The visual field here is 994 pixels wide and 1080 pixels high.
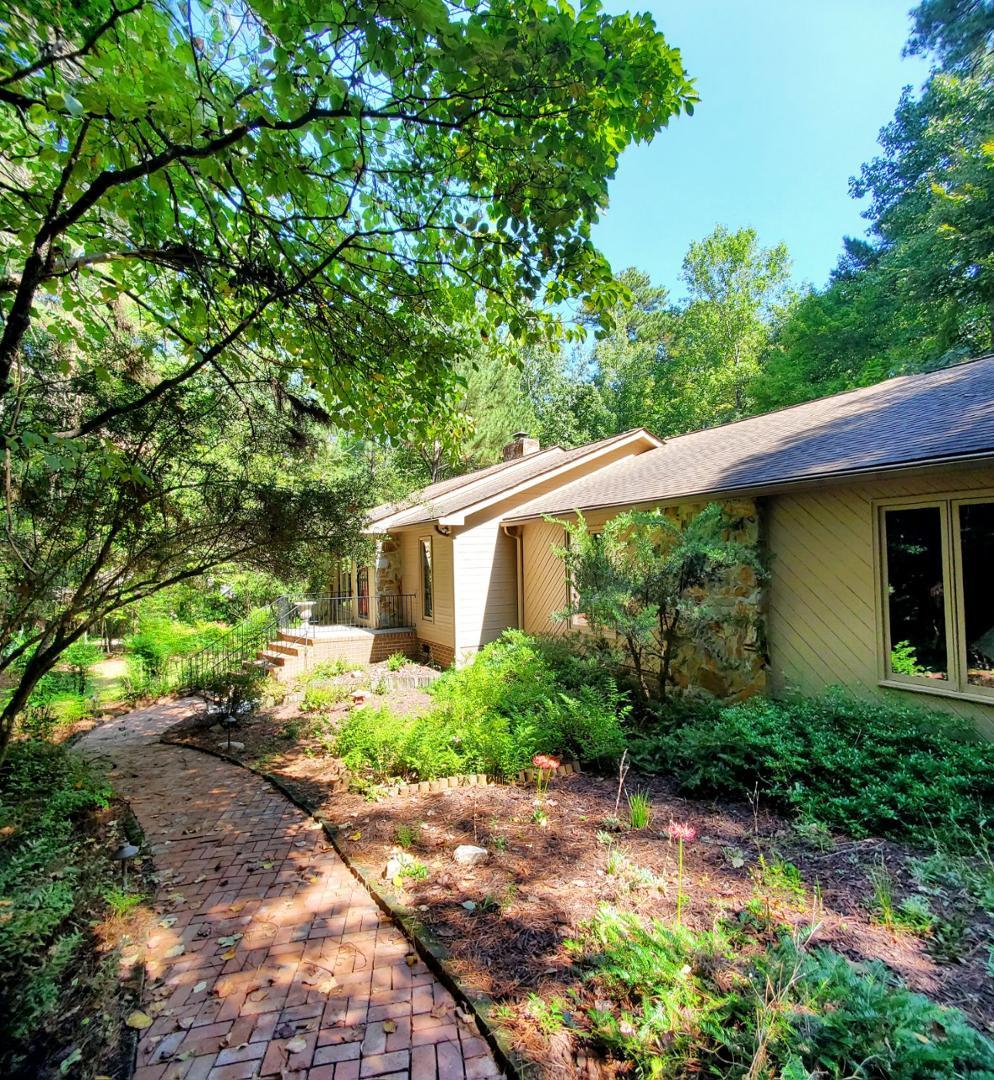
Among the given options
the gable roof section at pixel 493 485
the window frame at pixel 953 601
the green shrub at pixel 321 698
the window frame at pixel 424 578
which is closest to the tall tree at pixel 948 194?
the gable roof section at pixel 493 485

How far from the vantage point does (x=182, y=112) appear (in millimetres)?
2371

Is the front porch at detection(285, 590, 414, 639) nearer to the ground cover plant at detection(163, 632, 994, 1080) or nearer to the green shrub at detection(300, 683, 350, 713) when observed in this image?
the green shrub at detection(300, 683, 350, 713)

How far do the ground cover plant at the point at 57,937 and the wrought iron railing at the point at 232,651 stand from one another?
14.9 ft

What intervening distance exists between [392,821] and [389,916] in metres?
1.24

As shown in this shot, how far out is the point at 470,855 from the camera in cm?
383

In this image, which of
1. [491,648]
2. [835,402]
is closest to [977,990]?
[491,648]

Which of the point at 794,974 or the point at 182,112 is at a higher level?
the point at 182,112

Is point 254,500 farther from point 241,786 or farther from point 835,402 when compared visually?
point 835,402

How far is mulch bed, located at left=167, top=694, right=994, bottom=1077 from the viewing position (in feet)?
8.55

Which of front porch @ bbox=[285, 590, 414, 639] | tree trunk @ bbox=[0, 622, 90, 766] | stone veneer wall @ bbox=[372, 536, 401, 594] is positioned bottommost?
front porch @ bbox=[285, 590, 414, 639]

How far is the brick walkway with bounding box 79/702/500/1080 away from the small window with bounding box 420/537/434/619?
893cm

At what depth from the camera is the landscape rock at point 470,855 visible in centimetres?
379

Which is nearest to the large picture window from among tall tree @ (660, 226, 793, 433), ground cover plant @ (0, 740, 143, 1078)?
ground cover plant @ (0, 740, 143, 1078)

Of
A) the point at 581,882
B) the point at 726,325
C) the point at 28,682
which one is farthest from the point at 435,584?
the point at 726,325
